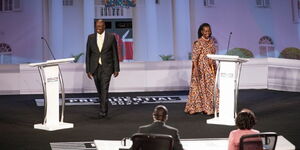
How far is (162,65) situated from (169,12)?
3.13 meters

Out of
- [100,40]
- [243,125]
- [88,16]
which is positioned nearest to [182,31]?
[88,16]

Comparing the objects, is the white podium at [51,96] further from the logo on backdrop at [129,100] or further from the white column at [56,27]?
the white column at [56,27]

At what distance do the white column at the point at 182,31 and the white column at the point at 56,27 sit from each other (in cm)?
284

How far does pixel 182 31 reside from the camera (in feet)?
51.5

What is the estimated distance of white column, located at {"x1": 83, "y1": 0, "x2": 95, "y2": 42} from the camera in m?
15.7

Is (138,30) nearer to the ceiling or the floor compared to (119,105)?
nearer to the ceiling

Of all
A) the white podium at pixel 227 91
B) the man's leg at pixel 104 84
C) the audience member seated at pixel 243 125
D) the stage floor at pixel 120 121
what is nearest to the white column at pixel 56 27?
Answer: the stage floor at pixel 120 121

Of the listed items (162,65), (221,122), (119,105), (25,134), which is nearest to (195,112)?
(221,122)

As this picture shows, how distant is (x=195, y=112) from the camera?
30.9ft

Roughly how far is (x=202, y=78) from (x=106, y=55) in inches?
58.0

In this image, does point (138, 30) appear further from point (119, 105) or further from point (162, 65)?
point (119, 105)

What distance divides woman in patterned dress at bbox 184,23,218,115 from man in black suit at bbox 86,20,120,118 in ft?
3.97

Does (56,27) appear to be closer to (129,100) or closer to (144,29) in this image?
(144,29)

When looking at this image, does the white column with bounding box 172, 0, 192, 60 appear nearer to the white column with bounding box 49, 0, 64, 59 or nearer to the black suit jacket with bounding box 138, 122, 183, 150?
the white column with bounding box 49, 0, 64, 59
